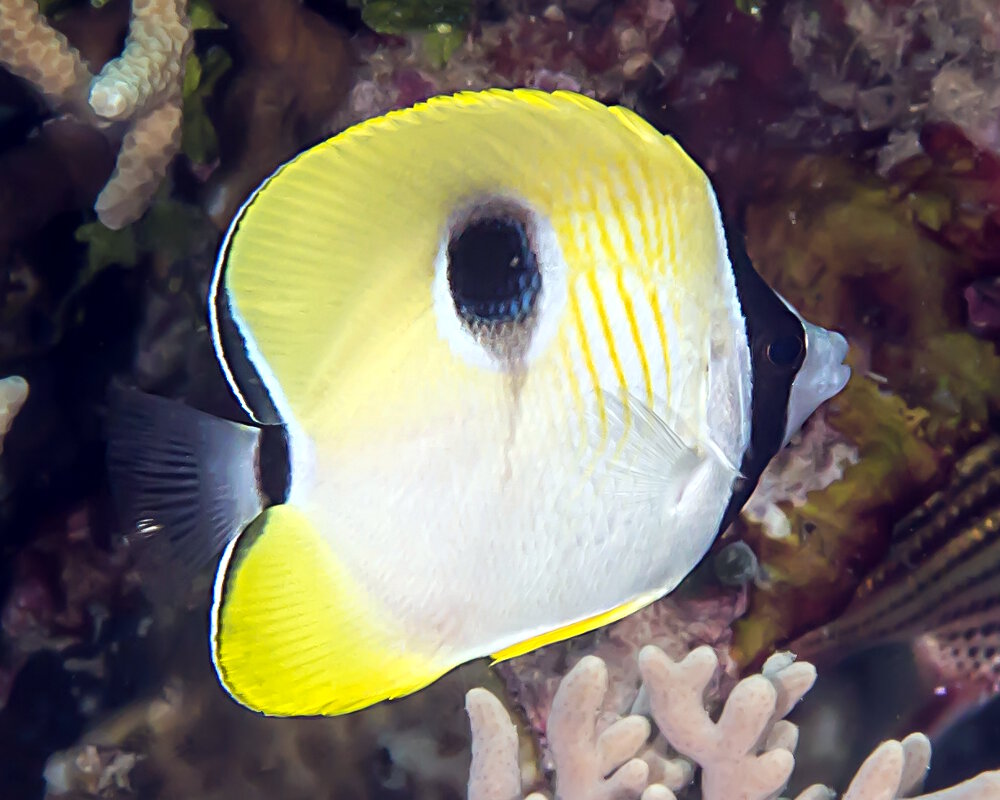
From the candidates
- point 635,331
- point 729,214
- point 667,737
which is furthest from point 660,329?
point 667,737

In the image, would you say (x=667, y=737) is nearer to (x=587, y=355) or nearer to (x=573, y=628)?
(x=573, y=628)

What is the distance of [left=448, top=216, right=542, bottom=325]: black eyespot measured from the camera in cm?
84

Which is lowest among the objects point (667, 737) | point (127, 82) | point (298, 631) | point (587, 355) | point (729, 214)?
point (667, 737)

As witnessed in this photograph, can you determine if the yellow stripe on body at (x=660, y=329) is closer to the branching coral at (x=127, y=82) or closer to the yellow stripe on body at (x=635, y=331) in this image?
the yellow stripe on body at (x=635, y=331)

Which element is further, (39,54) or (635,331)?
(39,54)

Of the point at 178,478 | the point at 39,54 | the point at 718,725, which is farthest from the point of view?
the point at 39,54

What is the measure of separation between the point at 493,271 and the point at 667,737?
0.95m

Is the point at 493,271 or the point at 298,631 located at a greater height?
the point at 493,271

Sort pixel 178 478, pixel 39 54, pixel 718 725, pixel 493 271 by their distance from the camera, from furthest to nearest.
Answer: pixel 39 54, pixel 718 725, pixel 178 478, pixel 493 271

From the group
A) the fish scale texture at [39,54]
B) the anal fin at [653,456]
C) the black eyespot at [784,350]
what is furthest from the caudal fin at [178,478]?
the fish scale texture at [39,54]

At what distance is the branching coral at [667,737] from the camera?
4.35 feet

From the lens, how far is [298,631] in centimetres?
90

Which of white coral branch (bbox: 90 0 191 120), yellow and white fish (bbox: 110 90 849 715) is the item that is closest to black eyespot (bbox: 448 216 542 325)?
yellow and white fish (bbox: 110 90 849 715)

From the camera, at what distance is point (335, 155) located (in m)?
0.80
